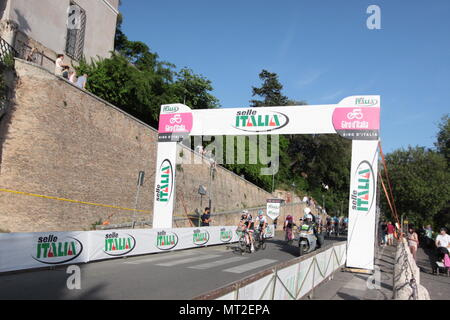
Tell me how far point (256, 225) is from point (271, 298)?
12.4 meters

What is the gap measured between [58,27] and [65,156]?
460 inches

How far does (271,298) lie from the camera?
5867 mm

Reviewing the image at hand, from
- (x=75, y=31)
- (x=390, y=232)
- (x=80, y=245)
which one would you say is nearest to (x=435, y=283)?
(x=80, y=245)

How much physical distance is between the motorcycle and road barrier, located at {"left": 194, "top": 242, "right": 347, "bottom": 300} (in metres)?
3.77

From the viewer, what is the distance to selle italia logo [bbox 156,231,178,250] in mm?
14814

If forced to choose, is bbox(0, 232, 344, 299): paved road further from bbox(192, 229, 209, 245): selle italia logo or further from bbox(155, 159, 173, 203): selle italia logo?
bbox(155, 159, 173, 203): selle italia logo

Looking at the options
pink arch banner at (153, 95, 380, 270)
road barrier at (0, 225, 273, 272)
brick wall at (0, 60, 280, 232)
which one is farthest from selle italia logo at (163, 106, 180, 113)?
road barrier at (0, 225, 273, 272)

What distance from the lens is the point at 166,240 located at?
15.3m

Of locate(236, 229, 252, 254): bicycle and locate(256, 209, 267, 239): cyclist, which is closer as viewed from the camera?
locate(236, 229, 252, 254): bicycle

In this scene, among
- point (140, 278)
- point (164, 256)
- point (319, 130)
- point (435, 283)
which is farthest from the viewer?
point (319, 130)

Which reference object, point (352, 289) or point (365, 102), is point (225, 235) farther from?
point (352, 289)

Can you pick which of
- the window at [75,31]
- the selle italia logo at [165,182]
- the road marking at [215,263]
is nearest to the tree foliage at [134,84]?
the window at [75,31]

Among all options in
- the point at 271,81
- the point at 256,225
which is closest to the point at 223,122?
the point at 256,225
